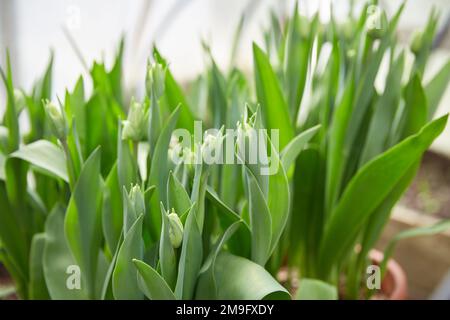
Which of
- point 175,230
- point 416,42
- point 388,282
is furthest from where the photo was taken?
point 388,282

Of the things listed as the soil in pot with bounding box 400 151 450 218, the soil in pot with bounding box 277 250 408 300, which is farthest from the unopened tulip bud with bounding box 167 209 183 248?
the soil in pot with bounding box 400 151 450 218

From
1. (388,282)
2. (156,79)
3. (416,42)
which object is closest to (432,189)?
(388,282)

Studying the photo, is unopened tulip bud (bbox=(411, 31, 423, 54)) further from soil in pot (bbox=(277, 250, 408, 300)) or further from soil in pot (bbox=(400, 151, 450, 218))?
soil in pot (bbox=(400, 151, 450, 218))

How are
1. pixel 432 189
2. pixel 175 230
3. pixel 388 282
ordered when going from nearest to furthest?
pixel 175 230 → pixel 388 282 → pixel 432 189

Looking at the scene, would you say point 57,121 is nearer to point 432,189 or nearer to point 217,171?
point 217,171

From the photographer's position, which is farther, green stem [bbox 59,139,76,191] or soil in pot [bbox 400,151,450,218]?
soil in pot [bbox 400,151,450,218]

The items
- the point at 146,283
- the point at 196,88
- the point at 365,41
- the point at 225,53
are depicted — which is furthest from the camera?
the point at 225,53

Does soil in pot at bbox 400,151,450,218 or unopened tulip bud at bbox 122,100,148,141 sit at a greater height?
unopened tulip bud at bbox 122,100,148,141

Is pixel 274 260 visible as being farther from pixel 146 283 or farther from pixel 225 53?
pixel 225 53
